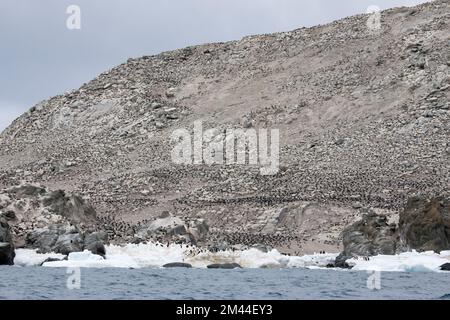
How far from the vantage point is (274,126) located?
282ft

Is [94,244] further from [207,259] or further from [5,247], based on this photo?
[207,259]

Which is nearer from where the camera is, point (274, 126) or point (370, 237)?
point (370, 237)

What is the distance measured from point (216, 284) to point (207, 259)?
45.8 feet

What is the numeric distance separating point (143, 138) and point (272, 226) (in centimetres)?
3160

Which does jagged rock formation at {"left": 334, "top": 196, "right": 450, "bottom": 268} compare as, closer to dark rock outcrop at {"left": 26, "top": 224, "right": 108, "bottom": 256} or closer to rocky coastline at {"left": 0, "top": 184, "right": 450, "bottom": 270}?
rocky coastline at {"left": 0, "top": 184, "right": 450, "bottom": 270}

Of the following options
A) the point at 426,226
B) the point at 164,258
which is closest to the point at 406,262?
the point at 426,226

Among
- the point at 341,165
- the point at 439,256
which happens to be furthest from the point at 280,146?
the point at 439,256

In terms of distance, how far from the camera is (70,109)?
10325cm

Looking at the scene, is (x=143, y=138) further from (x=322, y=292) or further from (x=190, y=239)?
(x=322, y=292)

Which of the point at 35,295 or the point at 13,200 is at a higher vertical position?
the point at 13,200

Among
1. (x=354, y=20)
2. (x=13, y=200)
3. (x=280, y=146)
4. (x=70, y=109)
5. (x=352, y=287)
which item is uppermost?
(x=354, y=20)

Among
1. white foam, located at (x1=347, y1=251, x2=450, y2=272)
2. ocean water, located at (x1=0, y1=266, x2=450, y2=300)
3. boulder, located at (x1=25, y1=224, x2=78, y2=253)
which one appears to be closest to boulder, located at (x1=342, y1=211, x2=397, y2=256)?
white foam, located at (x1=347, y1=251, x2=450, y2=272)

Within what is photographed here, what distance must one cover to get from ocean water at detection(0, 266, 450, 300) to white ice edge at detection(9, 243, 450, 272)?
2.23m

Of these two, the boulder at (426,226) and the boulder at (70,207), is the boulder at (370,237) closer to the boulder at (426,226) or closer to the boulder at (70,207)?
the boulder at (426,226)
